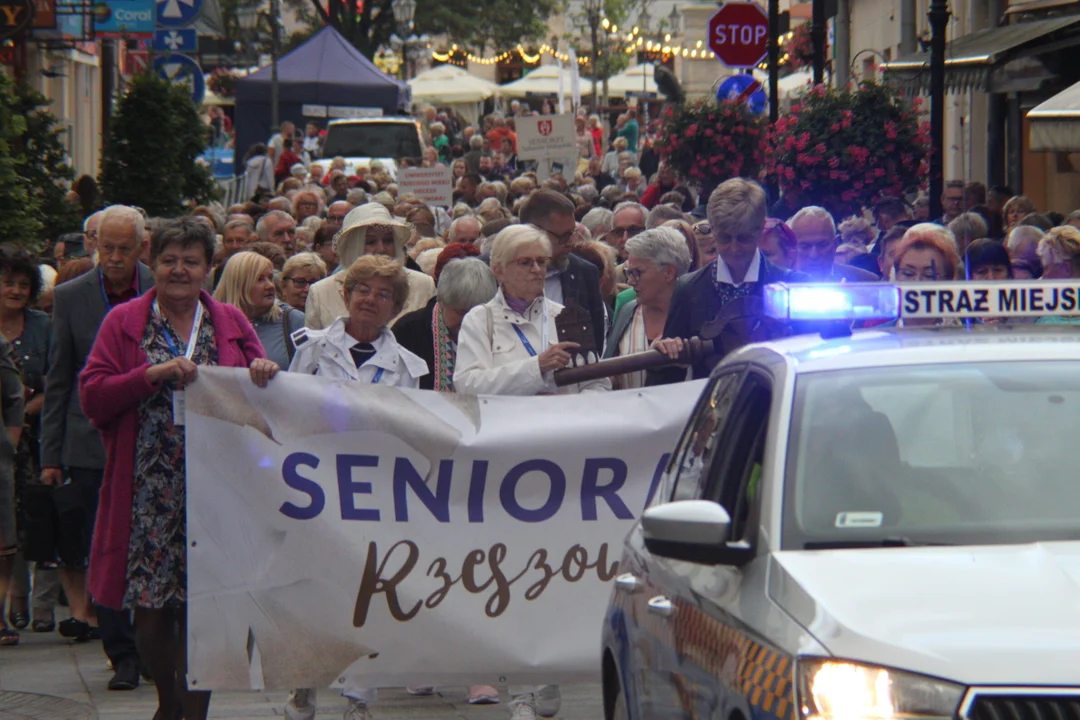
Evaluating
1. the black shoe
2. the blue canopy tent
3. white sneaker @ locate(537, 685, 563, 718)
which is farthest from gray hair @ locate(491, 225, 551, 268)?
the blue canopy tent

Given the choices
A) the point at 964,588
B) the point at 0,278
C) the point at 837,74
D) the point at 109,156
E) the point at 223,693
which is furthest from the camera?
the point at 837,74

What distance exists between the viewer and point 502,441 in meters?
7.19

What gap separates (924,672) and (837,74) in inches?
1291

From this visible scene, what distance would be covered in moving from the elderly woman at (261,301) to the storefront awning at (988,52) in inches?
378

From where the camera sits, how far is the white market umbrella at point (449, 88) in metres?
56.8

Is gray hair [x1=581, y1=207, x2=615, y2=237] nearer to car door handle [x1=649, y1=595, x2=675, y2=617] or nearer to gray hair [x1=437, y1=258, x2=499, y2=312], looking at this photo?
gray hair [x1=437, y1=258, x2=499, y2=312]

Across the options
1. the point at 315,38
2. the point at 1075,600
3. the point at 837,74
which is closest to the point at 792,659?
the point at 1075,600

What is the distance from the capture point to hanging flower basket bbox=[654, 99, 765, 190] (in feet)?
63.2

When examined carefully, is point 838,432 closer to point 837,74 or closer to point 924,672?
point 924,672

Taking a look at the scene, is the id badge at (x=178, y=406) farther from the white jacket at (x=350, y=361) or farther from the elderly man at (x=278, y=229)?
the elderly man at (x=278, y=229)

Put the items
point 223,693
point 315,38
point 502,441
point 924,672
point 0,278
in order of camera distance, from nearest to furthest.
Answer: point 924,672 < point 502,441 < point 223,693 < point 0,278 < point 315,38

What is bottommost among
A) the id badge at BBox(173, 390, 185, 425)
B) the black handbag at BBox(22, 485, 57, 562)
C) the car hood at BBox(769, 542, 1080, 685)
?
the black handbag at BBox(22, 485, 57, 562)

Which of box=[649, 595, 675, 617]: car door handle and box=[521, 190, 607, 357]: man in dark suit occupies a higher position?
box=[521, 190, 607, 357]: man in dark suit

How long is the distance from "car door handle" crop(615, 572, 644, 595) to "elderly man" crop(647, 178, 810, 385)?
228cm
